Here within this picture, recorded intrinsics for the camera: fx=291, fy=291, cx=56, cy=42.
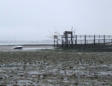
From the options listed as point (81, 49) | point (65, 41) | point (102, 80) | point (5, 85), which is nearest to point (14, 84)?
point (5, 85)

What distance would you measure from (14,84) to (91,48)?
34627 mm

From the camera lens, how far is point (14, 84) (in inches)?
513

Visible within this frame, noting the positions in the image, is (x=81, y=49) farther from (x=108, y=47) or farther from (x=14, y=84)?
(x=14, y=84)

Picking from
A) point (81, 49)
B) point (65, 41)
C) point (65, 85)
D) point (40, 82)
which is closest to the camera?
point (65, 85)

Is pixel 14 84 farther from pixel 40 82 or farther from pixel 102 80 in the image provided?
pixel 102 80

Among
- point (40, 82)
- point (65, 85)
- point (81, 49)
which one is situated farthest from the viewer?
point (81, 49)

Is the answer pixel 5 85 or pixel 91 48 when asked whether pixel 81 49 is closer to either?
pixel 91 48

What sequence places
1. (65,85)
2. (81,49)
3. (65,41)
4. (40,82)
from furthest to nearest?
(65,41) < (81,49) < (40,82) < (65,85)

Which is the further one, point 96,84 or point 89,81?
point 89,81

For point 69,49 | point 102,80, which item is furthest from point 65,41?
point 102,80

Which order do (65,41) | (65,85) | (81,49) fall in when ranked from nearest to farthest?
1. (65,85)
2. (81,49)
3. (65,41)

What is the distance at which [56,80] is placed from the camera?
45.8 feet

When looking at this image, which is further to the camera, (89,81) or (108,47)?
(108,47)

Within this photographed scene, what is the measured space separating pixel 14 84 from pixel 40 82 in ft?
4.00
